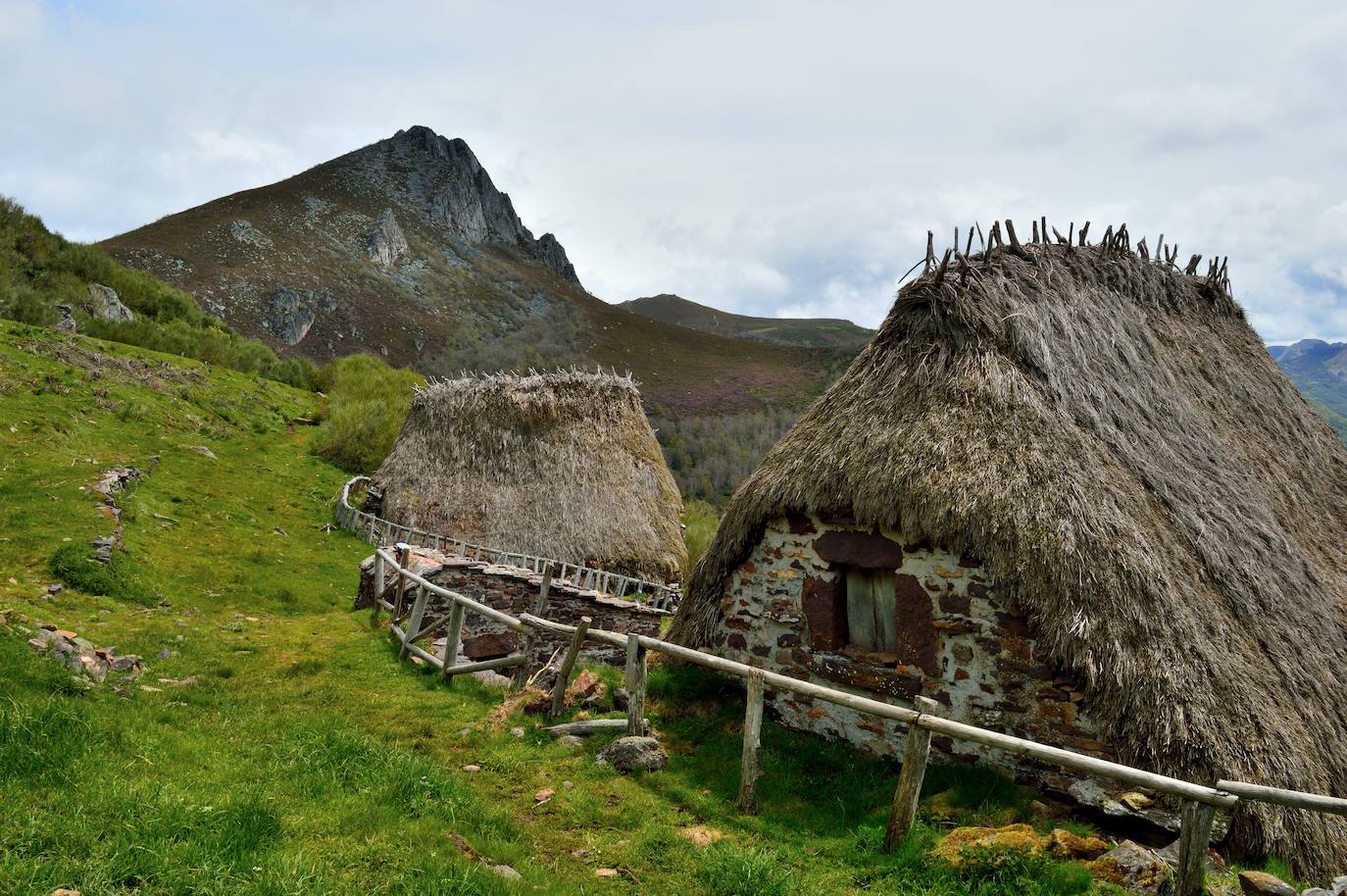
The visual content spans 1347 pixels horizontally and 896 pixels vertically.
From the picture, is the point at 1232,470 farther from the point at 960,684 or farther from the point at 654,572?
the point at 654,572

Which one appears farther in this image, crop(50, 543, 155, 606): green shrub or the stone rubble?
crop(50, 543, 155, 606): green shrub

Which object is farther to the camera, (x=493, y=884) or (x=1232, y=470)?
(x=1232, y=470)

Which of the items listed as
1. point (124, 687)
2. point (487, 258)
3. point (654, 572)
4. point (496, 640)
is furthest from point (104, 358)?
point (487, 258)

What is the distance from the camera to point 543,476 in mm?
21391

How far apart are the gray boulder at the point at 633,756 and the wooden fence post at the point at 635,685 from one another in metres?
0.35

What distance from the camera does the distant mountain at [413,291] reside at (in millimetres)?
54312

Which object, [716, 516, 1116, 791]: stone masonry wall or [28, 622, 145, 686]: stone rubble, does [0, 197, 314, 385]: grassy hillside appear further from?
[716, 516, 1116, 791]: stone masonry wall

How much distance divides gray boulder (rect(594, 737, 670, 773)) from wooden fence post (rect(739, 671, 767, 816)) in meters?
0.95

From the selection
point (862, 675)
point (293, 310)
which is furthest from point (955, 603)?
point (293, 310)

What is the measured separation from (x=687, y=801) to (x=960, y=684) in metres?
2.94

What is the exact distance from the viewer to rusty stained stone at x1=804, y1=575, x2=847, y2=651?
856 cm

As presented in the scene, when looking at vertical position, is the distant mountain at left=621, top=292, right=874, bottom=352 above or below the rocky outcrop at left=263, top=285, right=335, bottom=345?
above

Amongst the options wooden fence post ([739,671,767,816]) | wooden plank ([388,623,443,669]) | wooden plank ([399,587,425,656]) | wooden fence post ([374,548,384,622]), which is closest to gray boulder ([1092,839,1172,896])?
wooden fence post ([739,671,767,816])

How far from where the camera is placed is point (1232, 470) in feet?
31.4
